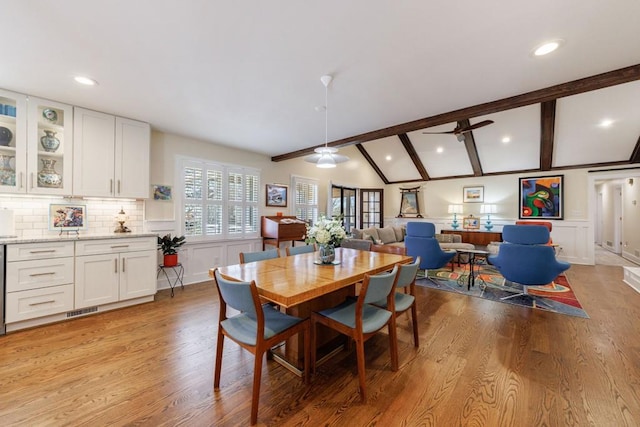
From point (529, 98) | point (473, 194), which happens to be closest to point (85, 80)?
point (529, 98)

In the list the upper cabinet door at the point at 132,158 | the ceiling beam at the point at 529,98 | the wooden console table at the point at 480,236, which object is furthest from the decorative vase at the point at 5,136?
the wooden console table at the point at 480,236

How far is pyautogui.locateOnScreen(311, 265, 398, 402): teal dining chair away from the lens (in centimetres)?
171

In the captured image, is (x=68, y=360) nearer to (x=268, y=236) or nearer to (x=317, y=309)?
(x=317, y=309)

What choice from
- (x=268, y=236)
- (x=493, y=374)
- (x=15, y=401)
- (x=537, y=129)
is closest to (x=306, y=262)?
(x=493, y=374)

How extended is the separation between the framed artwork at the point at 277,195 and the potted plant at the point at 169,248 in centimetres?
209

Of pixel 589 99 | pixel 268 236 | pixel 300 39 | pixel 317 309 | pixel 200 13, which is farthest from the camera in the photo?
pixel 268 236

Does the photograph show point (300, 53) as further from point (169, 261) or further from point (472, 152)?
point (472, 152)

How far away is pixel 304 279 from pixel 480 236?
658cm

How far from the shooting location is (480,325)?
286 cm

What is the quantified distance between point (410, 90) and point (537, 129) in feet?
15.1

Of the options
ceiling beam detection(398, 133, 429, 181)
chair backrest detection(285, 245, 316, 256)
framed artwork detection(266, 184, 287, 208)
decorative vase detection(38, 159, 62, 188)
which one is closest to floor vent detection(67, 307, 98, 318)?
decorative vase detection(38, 159, 62, 188)

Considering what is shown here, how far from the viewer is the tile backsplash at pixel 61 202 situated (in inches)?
119

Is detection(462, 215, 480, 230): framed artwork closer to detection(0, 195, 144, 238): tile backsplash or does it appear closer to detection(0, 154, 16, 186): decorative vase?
detection(0, 195, 144, 238): tile backsplash

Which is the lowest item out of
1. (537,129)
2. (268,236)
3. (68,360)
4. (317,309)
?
(68,360)
